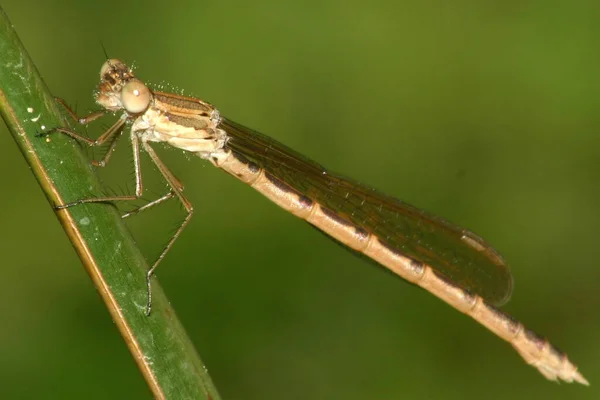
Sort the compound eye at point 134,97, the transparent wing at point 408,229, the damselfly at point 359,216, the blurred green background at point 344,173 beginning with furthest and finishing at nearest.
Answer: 1. the blurred green background at point 344,173
2. the transparent wing at point 408,229
3. the damselfly at point 359,216
4. the compound eye at point 134,97

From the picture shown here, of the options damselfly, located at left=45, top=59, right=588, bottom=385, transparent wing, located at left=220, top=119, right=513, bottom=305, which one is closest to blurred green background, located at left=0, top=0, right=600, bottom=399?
damselfly, located at left=45, top=59, right=588, bottom=385

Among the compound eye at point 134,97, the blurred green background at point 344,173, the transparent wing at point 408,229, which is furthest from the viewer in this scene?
the blurred green background at point 344,173

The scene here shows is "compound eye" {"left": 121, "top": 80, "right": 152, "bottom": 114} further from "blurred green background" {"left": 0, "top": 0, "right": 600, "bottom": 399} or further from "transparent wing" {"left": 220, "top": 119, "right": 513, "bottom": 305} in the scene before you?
"transparent wing" {"left": 220, "top": 119, "right": 513, "bottom": 305}

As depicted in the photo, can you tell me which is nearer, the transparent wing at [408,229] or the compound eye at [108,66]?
the compound eye at [108,66]

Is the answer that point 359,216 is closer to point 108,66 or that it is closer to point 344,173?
point 344,173

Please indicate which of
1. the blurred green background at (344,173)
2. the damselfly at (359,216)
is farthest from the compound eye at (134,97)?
the blurred green background at (344,173)

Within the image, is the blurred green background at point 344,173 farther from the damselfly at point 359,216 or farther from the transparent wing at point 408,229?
the transparent wing at point 408,229

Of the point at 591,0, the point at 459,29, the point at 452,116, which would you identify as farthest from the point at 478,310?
the point at 591,0
